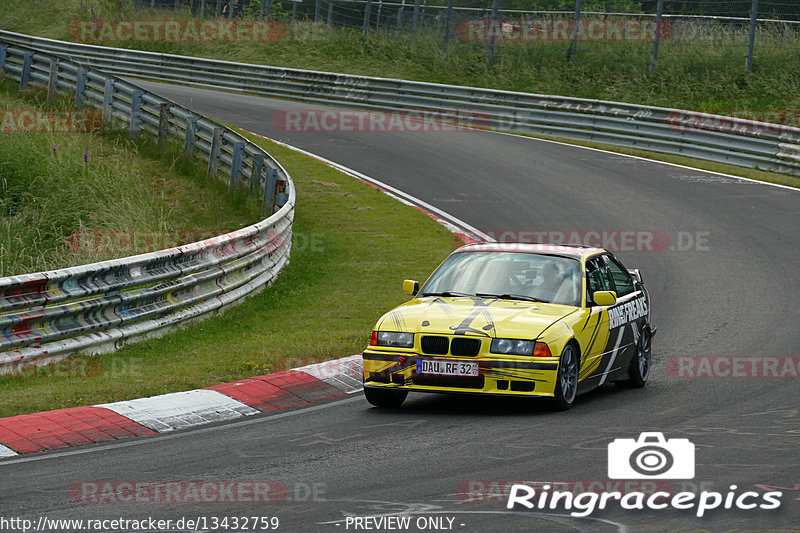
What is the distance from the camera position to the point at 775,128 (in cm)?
2561

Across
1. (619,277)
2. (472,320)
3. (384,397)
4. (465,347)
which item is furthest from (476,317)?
(619,277)

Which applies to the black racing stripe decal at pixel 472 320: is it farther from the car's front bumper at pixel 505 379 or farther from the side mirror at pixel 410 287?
the side mirror at pixel 410 287

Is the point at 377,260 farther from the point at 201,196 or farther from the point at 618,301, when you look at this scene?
the point at 618,301

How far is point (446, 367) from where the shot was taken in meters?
9.09

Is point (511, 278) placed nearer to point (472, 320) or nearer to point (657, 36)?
point (472, 320)

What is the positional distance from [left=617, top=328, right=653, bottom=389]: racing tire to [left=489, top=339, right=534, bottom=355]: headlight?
2097mm

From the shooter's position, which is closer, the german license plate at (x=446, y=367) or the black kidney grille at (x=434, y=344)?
the german license plate at (x=446, y=367)

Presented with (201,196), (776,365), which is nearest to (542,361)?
(776,365)

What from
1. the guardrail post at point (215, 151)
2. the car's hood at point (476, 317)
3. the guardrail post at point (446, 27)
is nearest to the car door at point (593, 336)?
the car's hood at point (476, 317)

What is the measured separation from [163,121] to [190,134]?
891 mm

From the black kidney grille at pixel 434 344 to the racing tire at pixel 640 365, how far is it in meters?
2.47

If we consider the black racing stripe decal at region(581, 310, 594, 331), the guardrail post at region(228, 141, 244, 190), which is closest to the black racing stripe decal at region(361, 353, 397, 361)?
the black racing stripe decal at region(581, 310, 594, 331)

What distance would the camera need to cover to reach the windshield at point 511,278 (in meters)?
10.1

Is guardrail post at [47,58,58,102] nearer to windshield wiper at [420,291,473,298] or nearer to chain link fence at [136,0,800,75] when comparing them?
chain link fence at [136,0,800,75]
